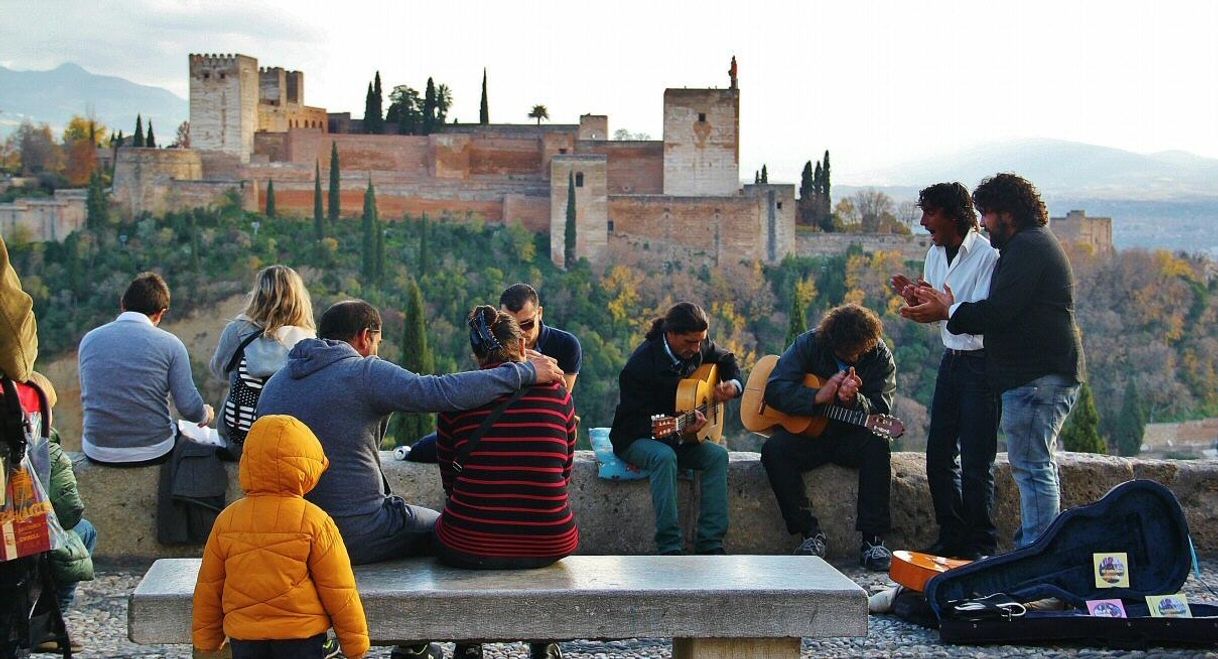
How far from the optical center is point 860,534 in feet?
15.1

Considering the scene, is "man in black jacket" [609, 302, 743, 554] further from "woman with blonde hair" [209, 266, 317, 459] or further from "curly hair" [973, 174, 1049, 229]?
"woman with blonde hair" [209, 266, 317, 459]

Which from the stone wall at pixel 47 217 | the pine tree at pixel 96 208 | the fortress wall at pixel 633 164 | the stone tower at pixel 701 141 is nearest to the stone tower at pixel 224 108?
the pine tree at pixel 96 208

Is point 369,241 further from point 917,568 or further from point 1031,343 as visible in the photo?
point 917,568

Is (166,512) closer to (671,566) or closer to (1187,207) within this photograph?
(671,566)

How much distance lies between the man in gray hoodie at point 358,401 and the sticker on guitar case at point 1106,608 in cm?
153

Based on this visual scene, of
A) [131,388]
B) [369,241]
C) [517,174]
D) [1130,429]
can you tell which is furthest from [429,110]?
[131,388]

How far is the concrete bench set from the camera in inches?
113

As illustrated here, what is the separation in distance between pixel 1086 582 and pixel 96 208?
3771cm

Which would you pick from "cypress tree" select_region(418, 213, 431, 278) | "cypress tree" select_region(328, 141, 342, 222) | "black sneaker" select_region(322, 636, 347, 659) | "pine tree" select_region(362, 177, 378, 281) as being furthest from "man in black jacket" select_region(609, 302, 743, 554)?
"cypress tree" select_region(328, 141, 342, 222)

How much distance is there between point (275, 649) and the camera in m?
2.70

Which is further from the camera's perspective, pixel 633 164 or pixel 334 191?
pixel 633 164

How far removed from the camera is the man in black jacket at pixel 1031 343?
3.92 m

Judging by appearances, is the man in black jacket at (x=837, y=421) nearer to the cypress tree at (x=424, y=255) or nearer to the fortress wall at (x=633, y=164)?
the cypress tree at (x=424, y=255)

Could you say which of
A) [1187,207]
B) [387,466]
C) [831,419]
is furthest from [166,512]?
[1187,207]
